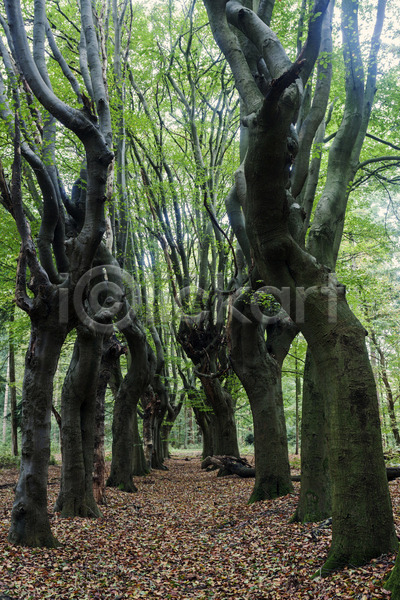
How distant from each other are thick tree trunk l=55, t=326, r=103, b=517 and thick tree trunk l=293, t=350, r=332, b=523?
392cm

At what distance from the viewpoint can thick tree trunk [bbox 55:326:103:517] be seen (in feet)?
26.1

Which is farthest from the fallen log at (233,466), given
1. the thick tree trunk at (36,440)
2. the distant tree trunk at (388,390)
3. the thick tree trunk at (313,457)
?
A: the thick tree trunk at (36,440)

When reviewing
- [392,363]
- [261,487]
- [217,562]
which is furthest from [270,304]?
[392,363]

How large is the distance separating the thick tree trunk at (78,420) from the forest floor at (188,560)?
35 centimetres

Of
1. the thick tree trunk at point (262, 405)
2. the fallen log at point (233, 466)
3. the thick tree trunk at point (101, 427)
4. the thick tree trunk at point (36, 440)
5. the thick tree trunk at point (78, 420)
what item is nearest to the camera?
the thick tree trunk at point (36, 440)

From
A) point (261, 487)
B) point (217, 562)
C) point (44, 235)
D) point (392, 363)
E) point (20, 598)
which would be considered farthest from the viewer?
point (392, 363)

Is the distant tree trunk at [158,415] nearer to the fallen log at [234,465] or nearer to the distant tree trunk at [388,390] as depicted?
the fallen log at [234,465]

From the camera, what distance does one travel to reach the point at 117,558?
5836 millimetres

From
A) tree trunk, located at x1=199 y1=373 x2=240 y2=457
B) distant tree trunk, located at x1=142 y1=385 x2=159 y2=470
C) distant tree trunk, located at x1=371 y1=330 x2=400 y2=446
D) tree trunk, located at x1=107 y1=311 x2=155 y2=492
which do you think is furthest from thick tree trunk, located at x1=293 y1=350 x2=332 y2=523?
distant tree trunk, located at x1=371 y1=330 x2=400 y2=446

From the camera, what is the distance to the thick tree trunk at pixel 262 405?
912 cm

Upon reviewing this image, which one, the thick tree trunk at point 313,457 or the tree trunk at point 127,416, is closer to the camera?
the thick tree trunk at point 313,457

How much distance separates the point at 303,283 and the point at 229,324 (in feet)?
16.0

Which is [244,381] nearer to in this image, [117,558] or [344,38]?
[117,558]

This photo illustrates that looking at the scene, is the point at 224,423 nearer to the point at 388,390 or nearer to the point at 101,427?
the point at 101,427
